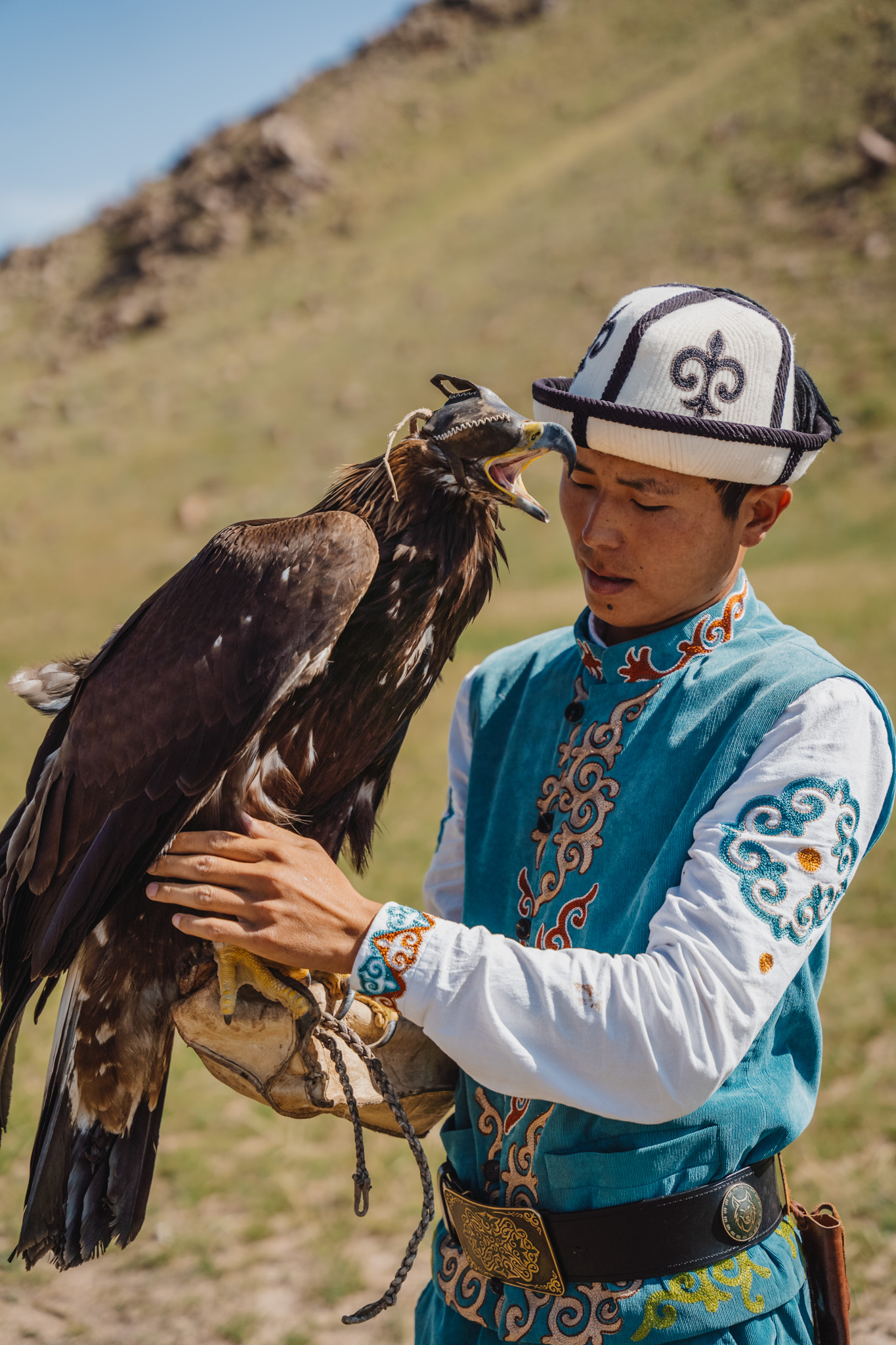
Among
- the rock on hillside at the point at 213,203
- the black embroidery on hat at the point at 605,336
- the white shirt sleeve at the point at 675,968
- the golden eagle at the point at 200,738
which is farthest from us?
the rock on hillside at the point at 213,203

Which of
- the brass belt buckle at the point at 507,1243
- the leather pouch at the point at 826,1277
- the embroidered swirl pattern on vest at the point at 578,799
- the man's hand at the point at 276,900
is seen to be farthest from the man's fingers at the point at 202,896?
the leather pouch at the point at 826,1277

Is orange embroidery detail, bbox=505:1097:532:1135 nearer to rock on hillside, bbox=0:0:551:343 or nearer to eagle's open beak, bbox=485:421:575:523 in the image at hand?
eagle's open beak, bbox=485:421:575:523

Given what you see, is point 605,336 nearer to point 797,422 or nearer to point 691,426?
point 691,426

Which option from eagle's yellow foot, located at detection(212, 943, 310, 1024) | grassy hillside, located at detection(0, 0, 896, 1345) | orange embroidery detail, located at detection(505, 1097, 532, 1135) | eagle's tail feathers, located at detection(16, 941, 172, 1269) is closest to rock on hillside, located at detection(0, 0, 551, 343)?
grassy hillside, located at detection(0, 0, 896, 1345)

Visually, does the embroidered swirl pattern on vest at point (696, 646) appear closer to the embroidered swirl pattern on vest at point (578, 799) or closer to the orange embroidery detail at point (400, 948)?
the embroidered swirl pattern on vest at point (578, 799)

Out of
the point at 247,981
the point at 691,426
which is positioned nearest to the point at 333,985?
the point at 247,981

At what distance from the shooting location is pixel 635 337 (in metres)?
1.80

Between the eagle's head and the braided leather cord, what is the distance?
106 cm

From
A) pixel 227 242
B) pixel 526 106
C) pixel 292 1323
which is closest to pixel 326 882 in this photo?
pixel 292 1323

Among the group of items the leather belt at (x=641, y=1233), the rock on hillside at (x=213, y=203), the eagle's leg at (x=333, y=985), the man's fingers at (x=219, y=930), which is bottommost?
the leather belt at (x=641, y=1233)

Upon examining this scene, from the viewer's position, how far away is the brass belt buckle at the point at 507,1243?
1.79 m

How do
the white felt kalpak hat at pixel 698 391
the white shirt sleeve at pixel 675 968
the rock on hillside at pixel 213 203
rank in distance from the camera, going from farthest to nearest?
the rock on hillside at pixel 213 203, the white felt kalpak hat at pixel 698 391, the white shirt sleeve at pixel 675 968

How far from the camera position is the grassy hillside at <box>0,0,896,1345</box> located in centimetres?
424

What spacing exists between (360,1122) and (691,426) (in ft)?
4.69
